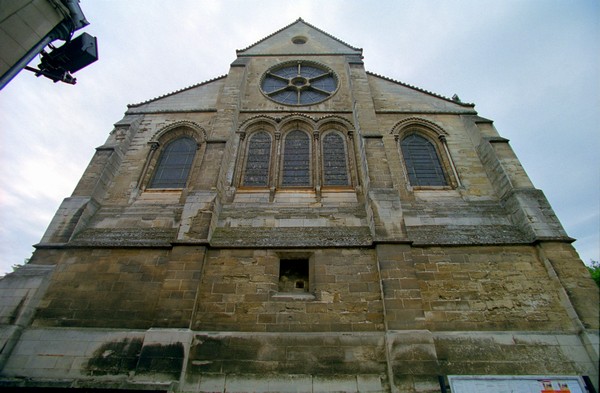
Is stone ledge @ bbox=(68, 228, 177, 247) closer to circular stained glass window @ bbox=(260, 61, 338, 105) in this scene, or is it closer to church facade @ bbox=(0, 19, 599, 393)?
church facade @ bbox=(0, 19, 599, 393)

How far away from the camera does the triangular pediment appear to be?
507 inches

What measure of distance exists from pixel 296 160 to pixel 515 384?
7.07 meters

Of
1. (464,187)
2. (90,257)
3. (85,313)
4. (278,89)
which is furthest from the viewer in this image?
(278,89)

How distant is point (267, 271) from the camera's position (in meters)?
6.35

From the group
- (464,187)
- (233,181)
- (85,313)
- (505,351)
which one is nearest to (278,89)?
(233,181)

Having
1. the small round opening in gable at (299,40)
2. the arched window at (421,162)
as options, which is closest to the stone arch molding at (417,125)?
the arched window at (421,162)

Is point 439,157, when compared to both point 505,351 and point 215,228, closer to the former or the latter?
point 505,351

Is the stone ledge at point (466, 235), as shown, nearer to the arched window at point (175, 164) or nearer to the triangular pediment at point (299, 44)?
the arched window at point (175, 164)

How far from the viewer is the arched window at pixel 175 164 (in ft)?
28.7

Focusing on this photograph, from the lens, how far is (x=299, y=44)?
13812 mm

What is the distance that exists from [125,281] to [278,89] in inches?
335

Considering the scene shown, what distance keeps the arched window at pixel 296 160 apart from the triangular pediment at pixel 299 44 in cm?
545

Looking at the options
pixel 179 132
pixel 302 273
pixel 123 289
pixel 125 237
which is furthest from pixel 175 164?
pixel 302 273

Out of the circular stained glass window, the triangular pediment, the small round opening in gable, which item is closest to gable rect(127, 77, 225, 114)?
the circular stained glass window
